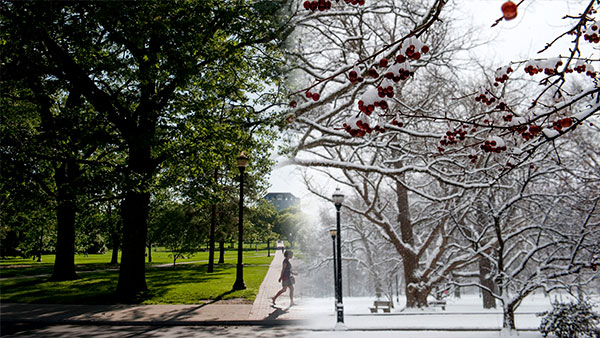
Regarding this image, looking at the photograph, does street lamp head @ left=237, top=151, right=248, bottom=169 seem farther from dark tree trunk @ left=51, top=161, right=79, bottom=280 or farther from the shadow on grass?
dark tree trunk @ left=51, top=161, right=79, bottom=280

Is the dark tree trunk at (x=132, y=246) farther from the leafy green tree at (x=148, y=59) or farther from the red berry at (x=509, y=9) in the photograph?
the red berry at (x=509, y=9)

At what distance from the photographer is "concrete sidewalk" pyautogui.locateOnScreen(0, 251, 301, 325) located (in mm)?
8039

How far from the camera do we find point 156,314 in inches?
342

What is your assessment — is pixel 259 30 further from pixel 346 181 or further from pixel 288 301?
pixel 346 181

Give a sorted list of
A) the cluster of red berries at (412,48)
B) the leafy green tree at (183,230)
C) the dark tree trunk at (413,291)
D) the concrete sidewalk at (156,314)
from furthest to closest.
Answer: the leafy green tree at (183,230)
the dark tree trunk at (413,291)
the concrete sidewalk at (156,314)
the cluster of red berries at (412,48)

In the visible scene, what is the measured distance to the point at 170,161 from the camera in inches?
427

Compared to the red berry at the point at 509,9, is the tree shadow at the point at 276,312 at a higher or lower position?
lower

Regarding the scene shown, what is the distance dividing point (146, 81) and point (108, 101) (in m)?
2.16

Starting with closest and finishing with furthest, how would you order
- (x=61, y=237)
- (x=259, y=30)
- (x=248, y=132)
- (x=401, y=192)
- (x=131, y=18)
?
(x=131, y=18) < (x=259, y=30) < (x=248, y=132) < (x=61, y=237) < (x=401, y=192)

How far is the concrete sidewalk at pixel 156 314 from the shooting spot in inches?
316

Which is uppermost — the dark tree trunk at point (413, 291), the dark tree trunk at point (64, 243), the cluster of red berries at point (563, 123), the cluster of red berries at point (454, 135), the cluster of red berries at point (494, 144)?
the cluster of red berries at point (454, 135)

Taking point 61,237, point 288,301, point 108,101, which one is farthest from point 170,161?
point 61,237

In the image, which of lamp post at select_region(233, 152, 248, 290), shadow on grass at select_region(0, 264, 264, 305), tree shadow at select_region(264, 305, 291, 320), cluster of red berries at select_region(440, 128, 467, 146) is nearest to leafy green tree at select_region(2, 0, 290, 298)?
shadow on grass at select_region(0, 264, 264, 305)

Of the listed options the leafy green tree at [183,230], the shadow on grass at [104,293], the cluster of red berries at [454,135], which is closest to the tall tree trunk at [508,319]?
the cluster of red berries at [454,135]
